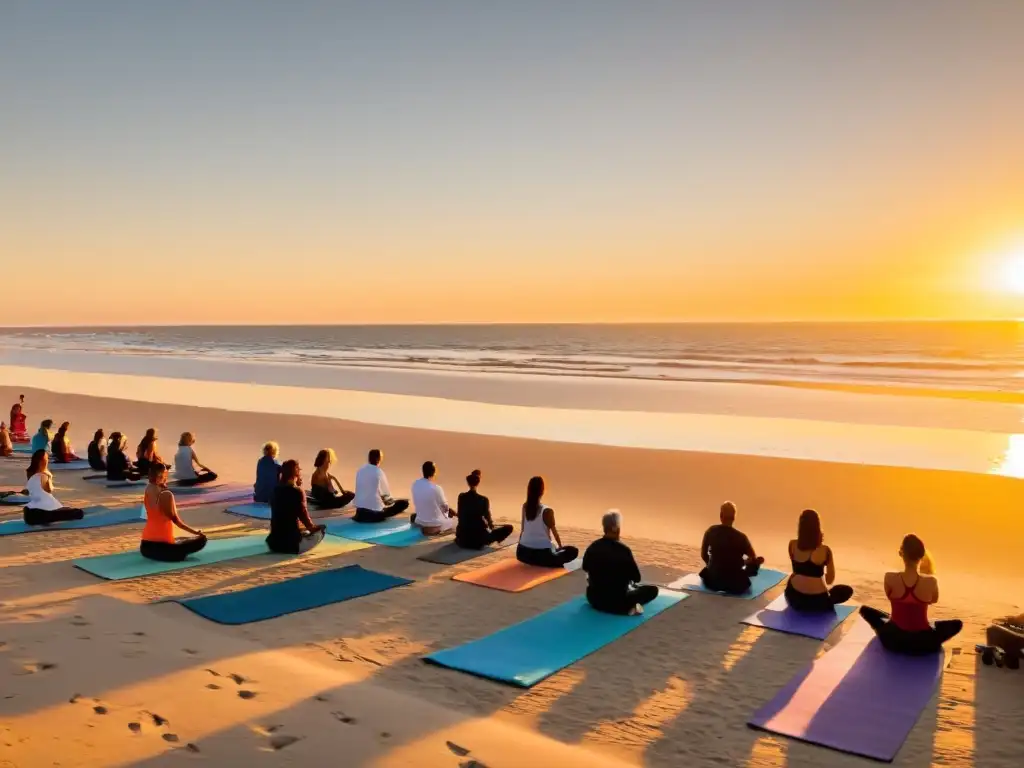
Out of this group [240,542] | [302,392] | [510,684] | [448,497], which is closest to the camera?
[510,684]

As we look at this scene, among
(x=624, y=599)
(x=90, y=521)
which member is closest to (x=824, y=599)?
(x=624, y=599)

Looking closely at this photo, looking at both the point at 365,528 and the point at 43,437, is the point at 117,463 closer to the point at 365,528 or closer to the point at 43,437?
the point at 43,437

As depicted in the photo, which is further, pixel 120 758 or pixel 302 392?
pixel 302 392

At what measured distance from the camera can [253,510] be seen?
12.0 meters

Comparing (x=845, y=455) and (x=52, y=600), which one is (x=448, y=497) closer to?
(x=52, y=600)

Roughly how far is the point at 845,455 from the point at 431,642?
12.6 m

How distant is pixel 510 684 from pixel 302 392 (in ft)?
87.2

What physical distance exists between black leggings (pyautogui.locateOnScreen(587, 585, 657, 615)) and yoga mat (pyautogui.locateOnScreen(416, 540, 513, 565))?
2338 mm

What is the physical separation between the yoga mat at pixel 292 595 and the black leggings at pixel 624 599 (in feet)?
7.26

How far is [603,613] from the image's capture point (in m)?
7.69

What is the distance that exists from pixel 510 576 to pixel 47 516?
6506 mm

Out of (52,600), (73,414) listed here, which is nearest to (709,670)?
(52,600)

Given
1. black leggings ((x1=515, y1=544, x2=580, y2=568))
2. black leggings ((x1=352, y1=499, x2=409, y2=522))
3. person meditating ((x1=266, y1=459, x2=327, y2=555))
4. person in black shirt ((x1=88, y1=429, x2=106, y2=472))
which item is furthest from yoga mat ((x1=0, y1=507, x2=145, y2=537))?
black leggings ((x1=515, y1=544, x2=580, y2=568))

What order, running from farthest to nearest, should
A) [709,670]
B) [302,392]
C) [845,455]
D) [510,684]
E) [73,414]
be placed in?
1. [302,392]
2. [73,414]
3. [845,455]
4. [709,670]
5. [510,684]
